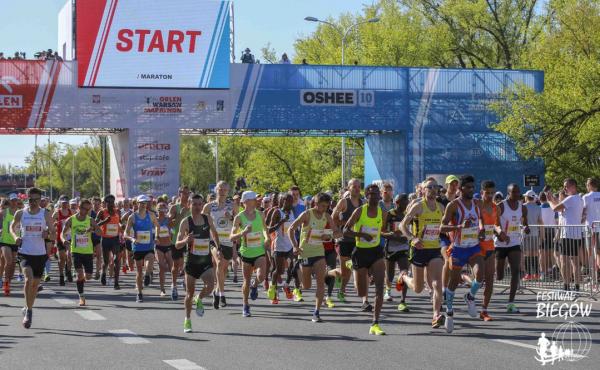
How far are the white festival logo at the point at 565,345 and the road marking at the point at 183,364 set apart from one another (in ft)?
10.8

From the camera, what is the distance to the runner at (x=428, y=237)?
1316 cm

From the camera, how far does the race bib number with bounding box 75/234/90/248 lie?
61.8 feet

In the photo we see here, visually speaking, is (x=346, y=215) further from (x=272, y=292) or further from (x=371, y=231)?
(x=371, y=231)

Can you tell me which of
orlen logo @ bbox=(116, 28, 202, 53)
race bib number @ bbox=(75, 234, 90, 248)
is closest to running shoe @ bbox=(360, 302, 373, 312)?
race bib number @ bbox=(75, 234, 90, 248)

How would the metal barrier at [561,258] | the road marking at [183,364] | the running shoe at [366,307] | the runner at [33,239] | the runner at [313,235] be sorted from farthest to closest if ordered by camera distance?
the metal barrier at [561,258], the running shoe at [366,307], the runner at [313,235], the runner at [33,239], the road marking at [183,364]

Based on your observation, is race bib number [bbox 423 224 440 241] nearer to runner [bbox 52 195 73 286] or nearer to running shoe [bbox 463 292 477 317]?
running shoe [bbox 463 292 477 317]

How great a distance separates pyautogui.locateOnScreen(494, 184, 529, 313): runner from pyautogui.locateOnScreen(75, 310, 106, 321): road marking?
19.2 ft

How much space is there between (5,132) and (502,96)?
21.6m

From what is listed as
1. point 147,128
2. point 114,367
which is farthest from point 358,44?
point 114,367

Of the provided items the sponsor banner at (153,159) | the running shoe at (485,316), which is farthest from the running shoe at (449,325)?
the sponsor banner at (153,159)

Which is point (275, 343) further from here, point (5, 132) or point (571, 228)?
point (5, 132)

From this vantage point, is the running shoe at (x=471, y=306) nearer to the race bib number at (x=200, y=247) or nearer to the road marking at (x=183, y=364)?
the race bib number at (x=200, y=247)

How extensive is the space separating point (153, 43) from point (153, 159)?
5241 mm

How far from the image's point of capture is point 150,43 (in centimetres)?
4709
